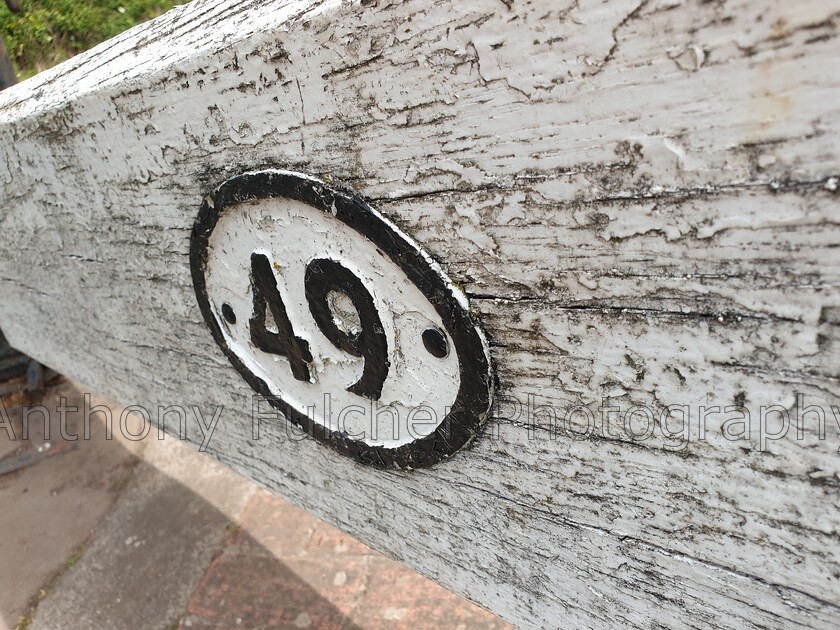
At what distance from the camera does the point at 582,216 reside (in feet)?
1.94

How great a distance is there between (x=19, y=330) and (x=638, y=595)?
65.1 inches

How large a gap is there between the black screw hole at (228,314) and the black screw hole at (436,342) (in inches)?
15.0

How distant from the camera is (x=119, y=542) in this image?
85.1 inches

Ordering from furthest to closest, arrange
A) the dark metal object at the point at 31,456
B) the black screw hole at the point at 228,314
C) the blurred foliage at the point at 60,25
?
1. the blurred foliage at the point at 60,25
2. the dark metal object at the point at 31,456
3. the black screw hole at the point at 228,314

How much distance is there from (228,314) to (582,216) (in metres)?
0.61

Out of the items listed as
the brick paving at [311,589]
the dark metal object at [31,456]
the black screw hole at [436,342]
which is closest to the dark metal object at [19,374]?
the dark metal object at [31,456]

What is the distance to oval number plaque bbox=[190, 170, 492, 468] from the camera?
734 millimetres

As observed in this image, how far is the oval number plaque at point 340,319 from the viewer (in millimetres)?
734

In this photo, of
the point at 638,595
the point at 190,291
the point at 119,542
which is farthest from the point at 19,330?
the point at 638,595

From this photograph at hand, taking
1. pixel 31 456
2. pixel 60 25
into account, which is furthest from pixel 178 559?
pixel 60 25

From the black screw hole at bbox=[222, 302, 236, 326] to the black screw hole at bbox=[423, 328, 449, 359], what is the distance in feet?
1.25

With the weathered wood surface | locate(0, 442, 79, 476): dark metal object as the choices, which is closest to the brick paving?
the weathered wood surface

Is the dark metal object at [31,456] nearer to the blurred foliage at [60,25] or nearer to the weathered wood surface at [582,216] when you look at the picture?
the weathered wood surface at [582,216]

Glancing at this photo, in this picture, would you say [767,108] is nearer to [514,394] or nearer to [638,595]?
[514,394]
